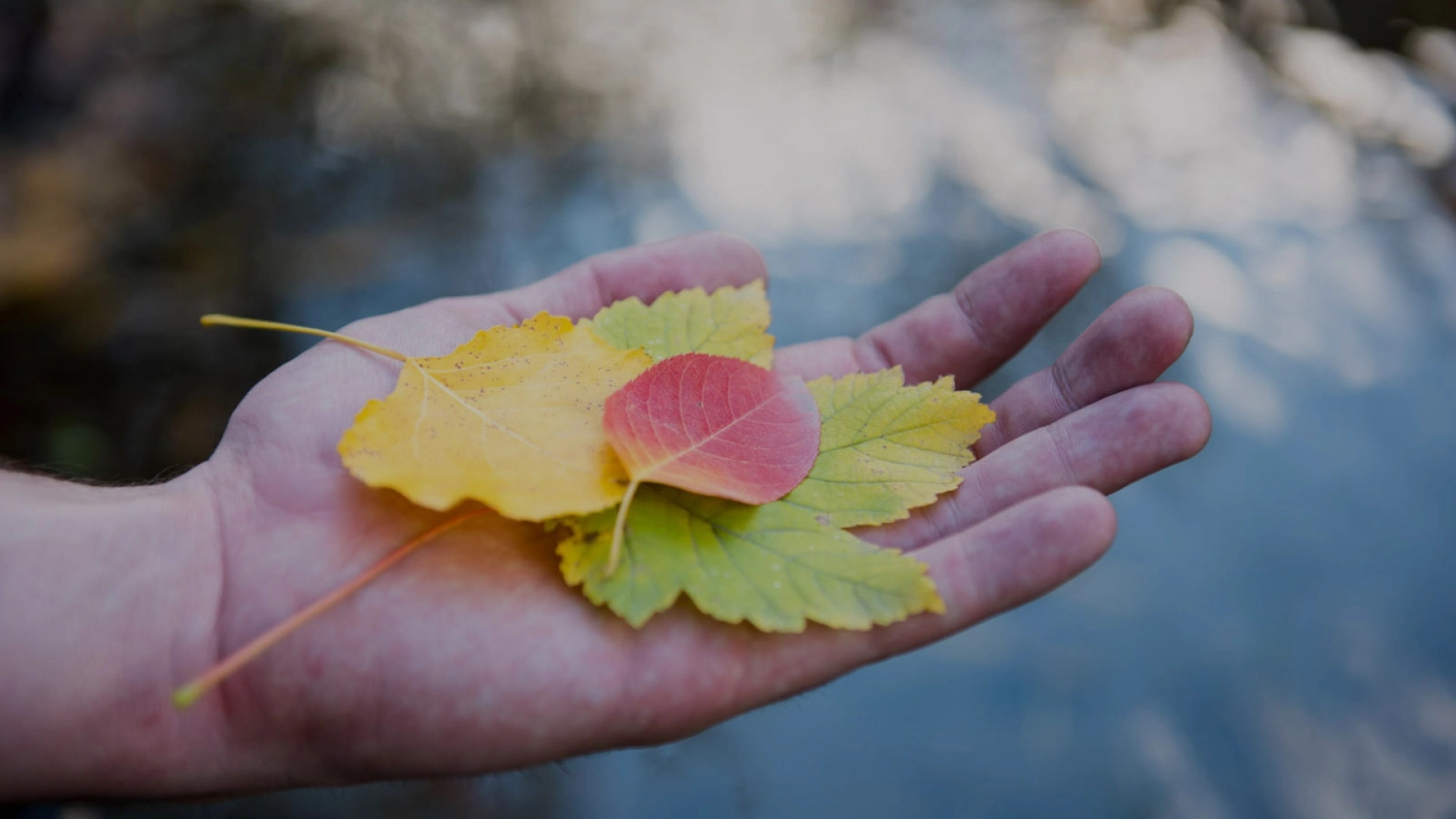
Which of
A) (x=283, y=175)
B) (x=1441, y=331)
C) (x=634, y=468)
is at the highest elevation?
(x=634, y=468)

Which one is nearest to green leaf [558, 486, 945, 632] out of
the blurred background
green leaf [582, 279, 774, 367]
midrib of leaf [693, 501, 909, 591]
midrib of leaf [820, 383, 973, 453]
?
midrib of leaf [693, 501, 909, 591]

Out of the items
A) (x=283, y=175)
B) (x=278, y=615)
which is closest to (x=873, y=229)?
(x=283, y=175)

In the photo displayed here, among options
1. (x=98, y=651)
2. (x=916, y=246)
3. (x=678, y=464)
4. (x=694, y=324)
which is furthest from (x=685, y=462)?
(x=916, y=246)

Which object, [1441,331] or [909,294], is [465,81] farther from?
[1441,331]

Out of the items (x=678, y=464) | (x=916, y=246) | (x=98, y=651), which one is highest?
(x=678, y=464)

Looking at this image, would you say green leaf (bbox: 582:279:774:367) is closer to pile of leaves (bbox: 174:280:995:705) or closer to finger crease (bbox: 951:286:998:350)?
pile of leaves (bbox: 174:280:995:705)

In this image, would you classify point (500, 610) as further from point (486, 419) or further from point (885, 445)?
point (885, 445)
